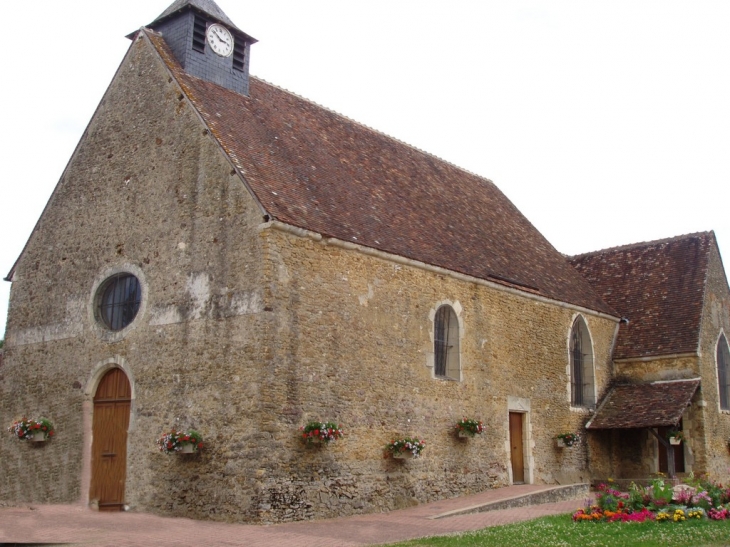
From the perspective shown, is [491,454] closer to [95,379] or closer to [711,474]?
[711,474]

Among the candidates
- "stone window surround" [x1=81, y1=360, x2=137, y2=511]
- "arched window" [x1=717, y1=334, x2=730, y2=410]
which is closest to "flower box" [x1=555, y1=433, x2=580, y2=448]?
"arched window" [x1=717, y1=334, x2=730, y2=410]

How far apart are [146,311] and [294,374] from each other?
3400 millimetres

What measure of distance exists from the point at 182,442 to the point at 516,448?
8220 mm

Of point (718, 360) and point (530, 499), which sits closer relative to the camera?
point (530, 499)

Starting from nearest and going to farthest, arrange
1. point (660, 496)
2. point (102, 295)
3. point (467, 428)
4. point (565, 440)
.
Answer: point (660, 496) < point (102, 295) < point (467, 428) < point (565, 440)

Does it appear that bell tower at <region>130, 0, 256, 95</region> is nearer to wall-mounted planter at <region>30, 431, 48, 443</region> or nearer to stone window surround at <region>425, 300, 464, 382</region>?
stone window surround at <region>425, 300, 464, 382</region>

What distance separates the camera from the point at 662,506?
1151 cm

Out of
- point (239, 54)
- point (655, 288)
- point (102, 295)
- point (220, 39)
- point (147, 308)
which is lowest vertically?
point (147, 308)

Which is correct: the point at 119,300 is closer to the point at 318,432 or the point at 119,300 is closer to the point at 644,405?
the point at 318,432

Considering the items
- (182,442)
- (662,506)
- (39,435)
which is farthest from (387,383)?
(39,435)

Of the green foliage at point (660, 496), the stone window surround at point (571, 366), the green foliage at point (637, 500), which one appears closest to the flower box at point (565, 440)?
the stone window surround at point (571, 366)

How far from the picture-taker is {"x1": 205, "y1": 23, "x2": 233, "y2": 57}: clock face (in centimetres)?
1773

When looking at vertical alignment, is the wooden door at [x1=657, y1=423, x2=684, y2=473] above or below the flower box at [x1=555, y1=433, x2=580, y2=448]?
below

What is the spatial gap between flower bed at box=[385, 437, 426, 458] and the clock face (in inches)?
357
